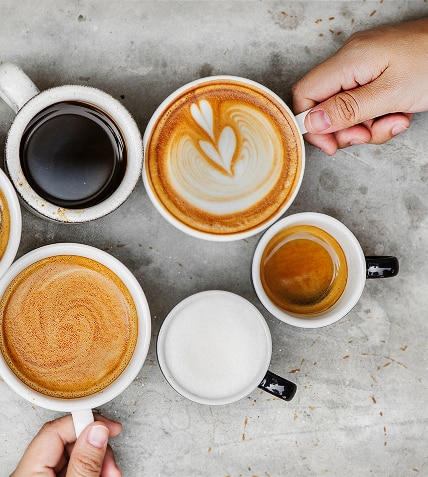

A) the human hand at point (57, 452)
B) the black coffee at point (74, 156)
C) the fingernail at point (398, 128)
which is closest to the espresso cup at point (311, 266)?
the fingernail at point (398, 128)

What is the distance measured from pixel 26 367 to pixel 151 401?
12.1 inches

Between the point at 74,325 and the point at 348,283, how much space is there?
0.63 meters

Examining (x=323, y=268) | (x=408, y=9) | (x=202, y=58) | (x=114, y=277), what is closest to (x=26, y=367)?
(x=114, y=277)

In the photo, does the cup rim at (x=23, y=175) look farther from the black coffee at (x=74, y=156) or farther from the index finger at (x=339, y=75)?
the index finger at (x=339, y=75)

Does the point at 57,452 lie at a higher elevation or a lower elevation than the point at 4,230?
lower

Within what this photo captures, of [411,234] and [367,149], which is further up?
[367,149]

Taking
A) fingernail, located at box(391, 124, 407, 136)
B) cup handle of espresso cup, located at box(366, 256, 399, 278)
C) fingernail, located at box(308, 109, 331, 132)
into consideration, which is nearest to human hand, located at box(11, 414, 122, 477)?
cup handle of espresso cup, located at box(366, 256, 399, 278)

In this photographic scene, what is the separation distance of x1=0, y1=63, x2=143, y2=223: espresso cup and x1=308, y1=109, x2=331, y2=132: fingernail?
0.37m

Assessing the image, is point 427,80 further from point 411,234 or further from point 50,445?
point 50,445

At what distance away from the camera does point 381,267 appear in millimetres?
1182

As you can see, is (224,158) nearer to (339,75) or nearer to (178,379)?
(339,75)

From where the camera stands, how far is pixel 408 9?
1297 mm

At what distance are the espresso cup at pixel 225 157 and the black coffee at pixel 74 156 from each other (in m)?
0.08

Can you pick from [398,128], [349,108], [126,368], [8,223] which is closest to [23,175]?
[8,223]
